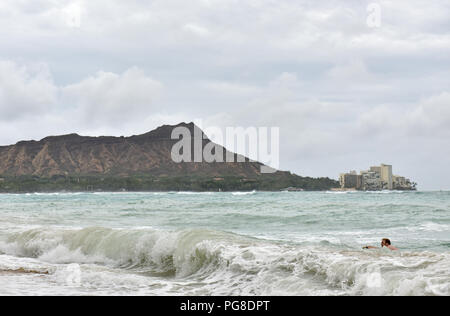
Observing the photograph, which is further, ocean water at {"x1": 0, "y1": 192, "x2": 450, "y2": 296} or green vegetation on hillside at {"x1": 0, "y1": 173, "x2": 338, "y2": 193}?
green vegetation on hillside at {"x1": 0, "y1": 173, "x2": 338, "y2": 193}

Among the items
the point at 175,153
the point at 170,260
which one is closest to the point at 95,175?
the point at 175,153

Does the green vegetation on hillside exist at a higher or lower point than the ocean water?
higher

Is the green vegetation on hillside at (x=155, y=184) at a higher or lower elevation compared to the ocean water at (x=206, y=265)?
higher

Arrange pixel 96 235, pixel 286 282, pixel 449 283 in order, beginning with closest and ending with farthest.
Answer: pixel 449 283 < pixel 286 282 < pixel 96 235

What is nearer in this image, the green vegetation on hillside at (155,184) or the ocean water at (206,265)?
the ocean water at (206,265)

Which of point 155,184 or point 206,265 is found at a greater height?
point 155,184

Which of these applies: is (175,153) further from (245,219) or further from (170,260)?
(170,260)

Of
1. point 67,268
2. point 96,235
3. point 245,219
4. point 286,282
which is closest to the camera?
point 286,282

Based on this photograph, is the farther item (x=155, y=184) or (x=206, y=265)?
(x=155, y=184)

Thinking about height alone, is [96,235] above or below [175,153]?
below
